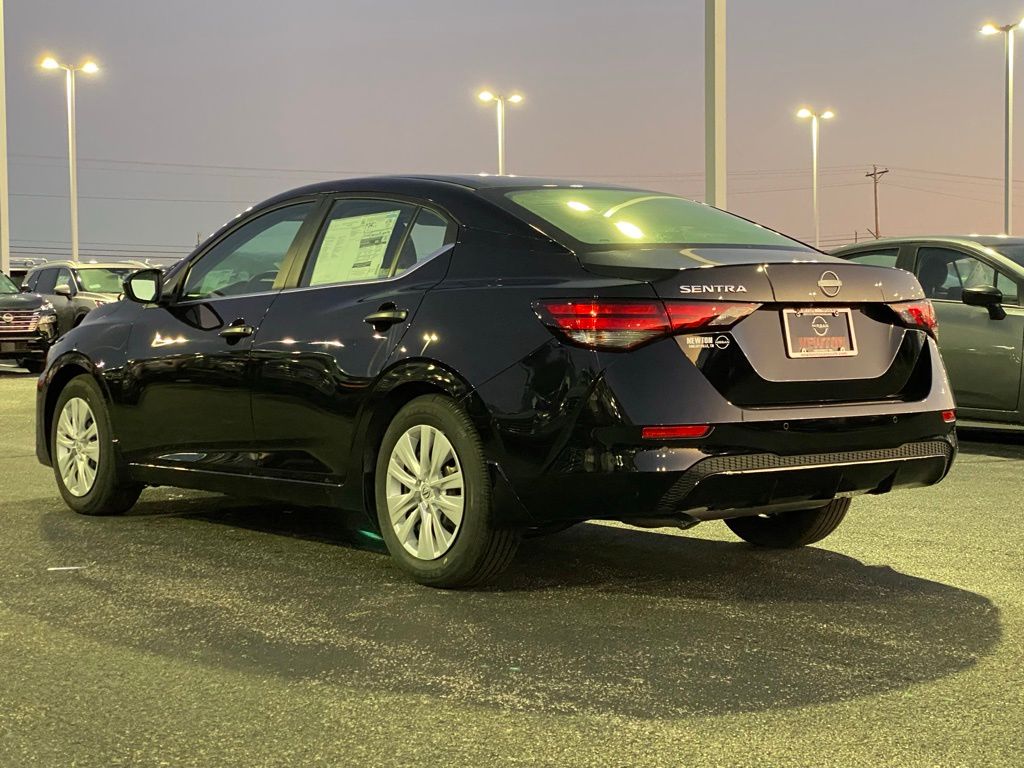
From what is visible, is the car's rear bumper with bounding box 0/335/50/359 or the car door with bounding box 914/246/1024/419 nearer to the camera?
the car door with bounding box 914/246/1024/419

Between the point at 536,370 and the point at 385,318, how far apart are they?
0.88 metres

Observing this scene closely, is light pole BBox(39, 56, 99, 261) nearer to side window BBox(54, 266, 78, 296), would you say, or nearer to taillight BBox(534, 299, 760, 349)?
side window BBox(54, 266, 78, 296)

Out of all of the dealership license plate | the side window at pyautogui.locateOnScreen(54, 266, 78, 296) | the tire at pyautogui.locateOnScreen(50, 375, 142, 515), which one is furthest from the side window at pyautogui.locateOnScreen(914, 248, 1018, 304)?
the side window at pyautogui.locateOnScreen(54, 266, 78, 296)

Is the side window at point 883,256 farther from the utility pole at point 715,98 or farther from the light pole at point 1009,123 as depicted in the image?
the light pole at point 1009,123

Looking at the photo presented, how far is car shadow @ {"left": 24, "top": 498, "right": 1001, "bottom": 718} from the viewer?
14.0 ft

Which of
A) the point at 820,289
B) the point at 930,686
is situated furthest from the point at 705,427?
the point at 930,686

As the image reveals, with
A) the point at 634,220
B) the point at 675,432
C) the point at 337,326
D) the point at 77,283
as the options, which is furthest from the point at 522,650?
the point at 77,283

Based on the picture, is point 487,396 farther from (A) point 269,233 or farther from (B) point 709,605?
(A) point 269,233

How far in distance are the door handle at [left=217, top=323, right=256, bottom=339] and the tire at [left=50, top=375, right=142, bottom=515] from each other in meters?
1.14

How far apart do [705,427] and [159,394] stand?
311cm

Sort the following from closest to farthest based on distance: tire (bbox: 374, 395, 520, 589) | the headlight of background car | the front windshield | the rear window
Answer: tire (bbox: 374, 395, 520, 589) → the rear window → the headlight of background car → the front windshield

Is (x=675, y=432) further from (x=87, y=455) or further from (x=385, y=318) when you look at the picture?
(x=87, y=455)

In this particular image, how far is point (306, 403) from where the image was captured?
19.9 feet

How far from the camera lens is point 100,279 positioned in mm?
25156
